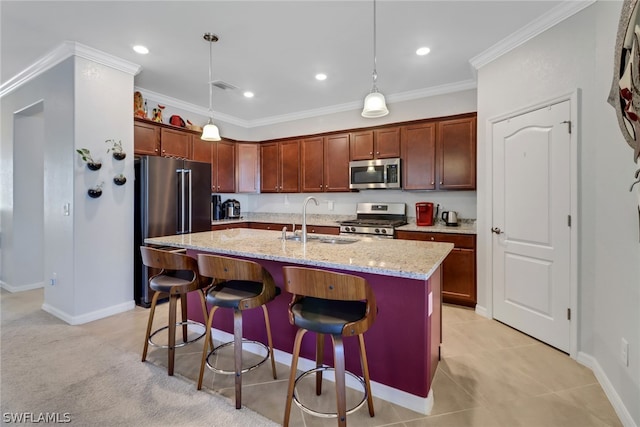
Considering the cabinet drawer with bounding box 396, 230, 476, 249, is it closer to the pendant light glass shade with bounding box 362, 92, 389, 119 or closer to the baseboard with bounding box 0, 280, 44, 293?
the pendant light glass shade with bounding box 362, 92, 389, 119

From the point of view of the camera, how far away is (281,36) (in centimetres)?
284

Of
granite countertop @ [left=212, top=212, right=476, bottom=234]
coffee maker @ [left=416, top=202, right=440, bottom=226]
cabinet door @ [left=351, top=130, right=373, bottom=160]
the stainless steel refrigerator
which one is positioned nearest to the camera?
the stainless steel refrigerator

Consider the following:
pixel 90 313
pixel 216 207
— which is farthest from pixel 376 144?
pixel 90 313

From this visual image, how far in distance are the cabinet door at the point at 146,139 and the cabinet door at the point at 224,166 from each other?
1.02 m

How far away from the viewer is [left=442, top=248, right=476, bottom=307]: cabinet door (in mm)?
3412

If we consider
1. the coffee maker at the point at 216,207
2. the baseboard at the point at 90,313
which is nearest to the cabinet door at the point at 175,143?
the coffee maker at the point at 216,207

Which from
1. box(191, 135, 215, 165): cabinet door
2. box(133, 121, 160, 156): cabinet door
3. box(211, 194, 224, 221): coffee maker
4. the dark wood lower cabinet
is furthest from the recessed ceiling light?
the dark wood lower cabinet

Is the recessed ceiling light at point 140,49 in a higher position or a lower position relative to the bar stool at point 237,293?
higher

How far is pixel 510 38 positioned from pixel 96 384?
4412mm

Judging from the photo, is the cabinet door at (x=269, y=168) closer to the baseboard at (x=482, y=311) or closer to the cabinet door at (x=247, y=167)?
the cabinet door at (x=247, y=167)

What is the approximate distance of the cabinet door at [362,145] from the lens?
442 centimetres

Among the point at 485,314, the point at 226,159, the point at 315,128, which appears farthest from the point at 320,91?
the point at 485,314

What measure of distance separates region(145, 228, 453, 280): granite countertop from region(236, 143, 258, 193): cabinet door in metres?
2.83

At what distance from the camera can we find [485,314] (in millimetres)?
3201
